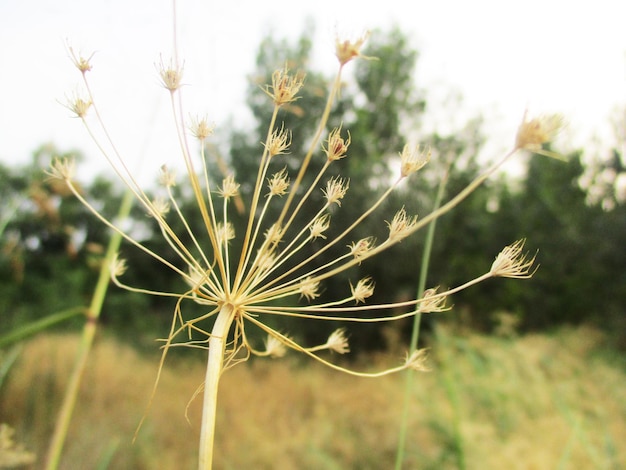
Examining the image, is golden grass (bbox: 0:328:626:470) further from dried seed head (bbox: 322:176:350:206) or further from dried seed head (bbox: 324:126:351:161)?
dried seed head (bbox: 324:126:351:161)

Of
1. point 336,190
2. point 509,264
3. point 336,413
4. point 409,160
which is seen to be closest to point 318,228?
point 336,190

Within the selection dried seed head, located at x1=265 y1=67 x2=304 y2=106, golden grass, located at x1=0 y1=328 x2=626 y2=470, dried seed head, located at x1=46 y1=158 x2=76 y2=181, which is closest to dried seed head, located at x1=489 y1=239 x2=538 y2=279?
dried seed head, located at x1=265 y1=67 x2=304 y2=106

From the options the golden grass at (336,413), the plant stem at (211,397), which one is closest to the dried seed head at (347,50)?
the plant stem at (211,397)

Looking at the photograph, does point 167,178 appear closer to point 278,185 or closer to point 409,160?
point 278,185

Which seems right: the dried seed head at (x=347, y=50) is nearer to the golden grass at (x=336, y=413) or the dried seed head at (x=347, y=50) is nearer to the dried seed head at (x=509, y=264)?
the dried seed head at (x=509, y=264)

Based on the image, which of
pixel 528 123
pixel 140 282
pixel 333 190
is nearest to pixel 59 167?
pixel 333 190

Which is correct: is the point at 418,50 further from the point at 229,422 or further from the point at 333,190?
the point at 333,190
